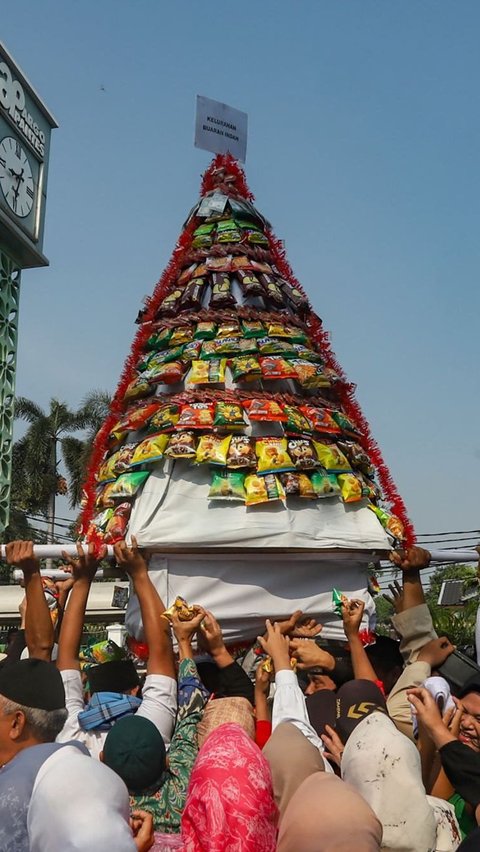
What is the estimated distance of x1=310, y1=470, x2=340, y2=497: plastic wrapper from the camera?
5410 mm

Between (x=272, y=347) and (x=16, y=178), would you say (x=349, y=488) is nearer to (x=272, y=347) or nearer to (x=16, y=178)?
(x=272, y=347)

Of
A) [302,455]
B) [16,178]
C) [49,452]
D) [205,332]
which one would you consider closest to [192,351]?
[205,332]

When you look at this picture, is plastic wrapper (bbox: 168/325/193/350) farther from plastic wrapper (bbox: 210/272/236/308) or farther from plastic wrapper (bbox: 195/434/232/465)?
plastic wrapper (bbox: 195/434/232/465)

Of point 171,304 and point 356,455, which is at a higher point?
point 171,304

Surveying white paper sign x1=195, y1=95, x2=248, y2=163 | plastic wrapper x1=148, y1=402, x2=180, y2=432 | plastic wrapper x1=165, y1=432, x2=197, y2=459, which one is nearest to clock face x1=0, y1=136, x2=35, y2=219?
white paper sign x1=195, y1=95, x2=248, y2=163

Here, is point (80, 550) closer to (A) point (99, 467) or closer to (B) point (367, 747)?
(A) point (99, 467)

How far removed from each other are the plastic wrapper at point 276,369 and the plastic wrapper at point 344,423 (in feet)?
1.56

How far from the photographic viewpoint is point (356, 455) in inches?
232

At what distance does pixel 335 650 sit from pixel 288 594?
697mm

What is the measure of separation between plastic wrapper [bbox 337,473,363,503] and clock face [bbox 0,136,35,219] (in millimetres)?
5996

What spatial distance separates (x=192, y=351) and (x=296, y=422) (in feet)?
3.19

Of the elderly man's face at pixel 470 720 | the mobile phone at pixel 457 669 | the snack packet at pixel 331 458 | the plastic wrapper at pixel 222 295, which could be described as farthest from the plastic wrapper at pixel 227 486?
the elderly man's face at pixel 470 720

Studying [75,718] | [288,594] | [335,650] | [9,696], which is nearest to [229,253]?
[288,594]

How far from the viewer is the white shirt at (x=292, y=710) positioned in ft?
11.1
